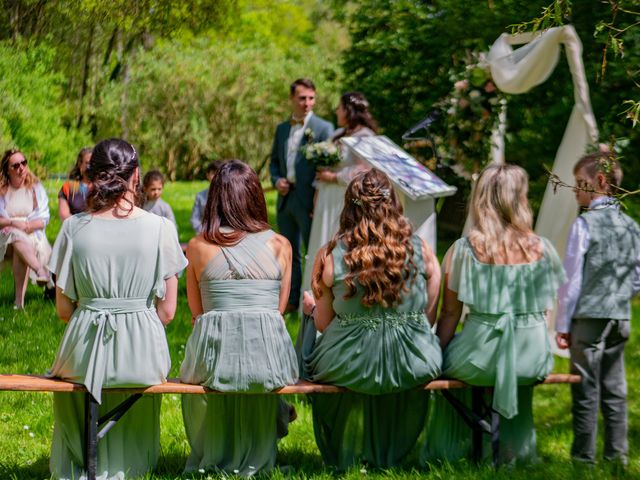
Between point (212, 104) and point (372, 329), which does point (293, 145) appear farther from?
point (212, 104)

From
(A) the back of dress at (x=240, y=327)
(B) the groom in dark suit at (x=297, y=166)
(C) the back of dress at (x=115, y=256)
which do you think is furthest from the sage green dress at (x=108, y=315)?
(B) the groom in dark suit at (x=297, y=166)

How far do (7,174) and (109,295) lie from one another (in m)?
4.91

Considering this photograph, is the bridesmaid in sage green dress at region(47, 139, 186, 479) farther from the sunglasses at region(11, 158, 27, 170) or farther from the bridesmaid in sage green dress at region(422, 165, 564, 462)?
the sunglasses at region(11, 158, 27, 170)

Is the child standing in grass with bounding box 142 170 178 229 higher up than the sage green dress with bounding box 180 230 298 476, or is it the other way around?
the child standing in grass with bounding box 142 170 178 229

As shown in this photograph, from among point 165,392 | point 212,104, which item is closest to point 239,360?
point 165,392

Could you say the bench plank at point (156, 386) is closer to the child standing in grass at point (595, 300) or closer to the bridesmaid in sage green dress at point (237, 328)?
the bridesmaid in sage green dress at point (237, 328)

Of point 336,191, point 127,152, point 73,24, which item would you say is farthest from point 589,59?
point 127,152

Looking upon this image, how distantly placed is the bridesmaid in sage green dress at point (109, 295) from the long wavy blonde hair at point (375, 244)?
35.7 inches

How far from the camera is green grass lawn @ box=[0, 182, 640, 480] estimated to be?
531 cm

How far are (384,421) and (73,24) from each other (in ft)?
15.8

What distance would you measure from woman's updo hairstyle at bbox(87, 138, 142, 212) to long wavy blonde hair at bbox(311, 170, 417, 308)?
115 centimetres

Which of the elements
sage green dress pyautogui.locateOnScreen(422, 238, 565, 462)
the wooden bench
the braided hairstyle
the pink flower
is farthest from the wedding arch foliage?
the wooden bench

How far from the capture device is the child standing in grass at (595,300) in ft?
18.8

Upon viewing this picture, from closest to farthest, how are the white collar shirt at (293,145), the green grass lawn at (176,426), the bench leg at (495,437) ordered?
1. the green grass lawn at (176,426)
2. the bench leg at (495,437)
3. the white collar shirt at (293,145)
